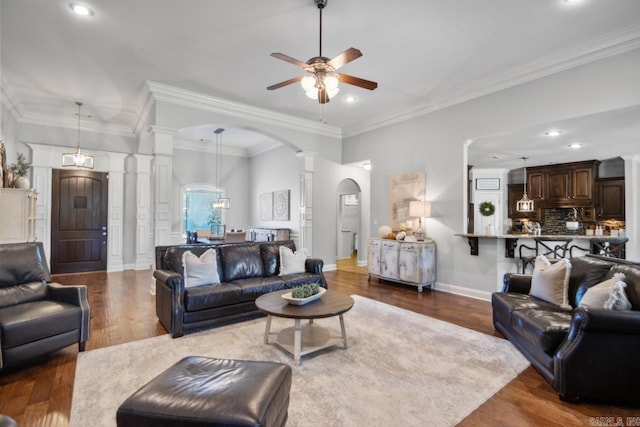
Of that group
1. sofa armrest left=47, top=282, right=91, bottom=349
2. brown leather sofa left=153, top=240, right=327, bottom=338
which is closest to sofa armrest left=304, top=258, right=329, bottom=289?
brown leather sofa left=153, top=240, right=327, bottom=338

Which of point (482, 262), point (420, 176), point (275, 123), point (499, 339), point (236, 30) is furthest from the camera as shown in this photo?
point (275, 123)

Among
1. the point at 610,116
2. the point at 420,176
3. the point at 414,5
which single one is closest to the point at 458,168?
the point at 420,176

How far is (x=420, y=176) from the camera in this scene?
5.70m

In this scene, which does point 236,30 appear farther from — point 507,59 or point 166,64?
point 507,59

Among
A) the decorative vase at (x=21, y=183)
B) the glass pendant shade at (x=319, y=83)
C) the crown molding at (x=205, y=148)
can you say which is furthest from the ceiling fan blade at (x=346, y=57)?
the crown molding at (x=205, y=148)

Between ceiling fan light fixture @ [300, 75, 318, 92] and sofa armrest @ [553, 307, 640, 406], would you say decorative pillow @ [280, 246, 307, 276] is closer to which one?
ceiling fan light fixture @ [300, 75, 318, 92]

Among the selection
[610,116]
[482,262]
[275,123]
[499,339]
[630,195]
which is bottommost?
[499,339]

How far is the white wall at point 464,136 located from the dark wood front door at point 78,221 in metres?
6.14

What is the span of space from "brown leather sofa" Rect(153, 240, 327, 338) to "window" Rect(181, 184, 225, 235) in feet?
17.8

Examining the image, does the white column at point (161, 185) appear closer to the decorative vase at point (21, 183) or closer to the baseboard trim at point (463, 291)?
the decorative vase at point (21, 183)

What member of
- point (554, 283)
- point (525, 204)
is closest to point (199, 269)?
point (554, 283)

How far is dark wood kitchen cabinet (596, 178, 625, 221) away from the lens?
22.8 feet

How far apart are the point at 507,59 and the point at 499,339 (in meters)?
3.49

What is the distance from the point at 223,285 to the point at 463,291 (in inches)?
149
